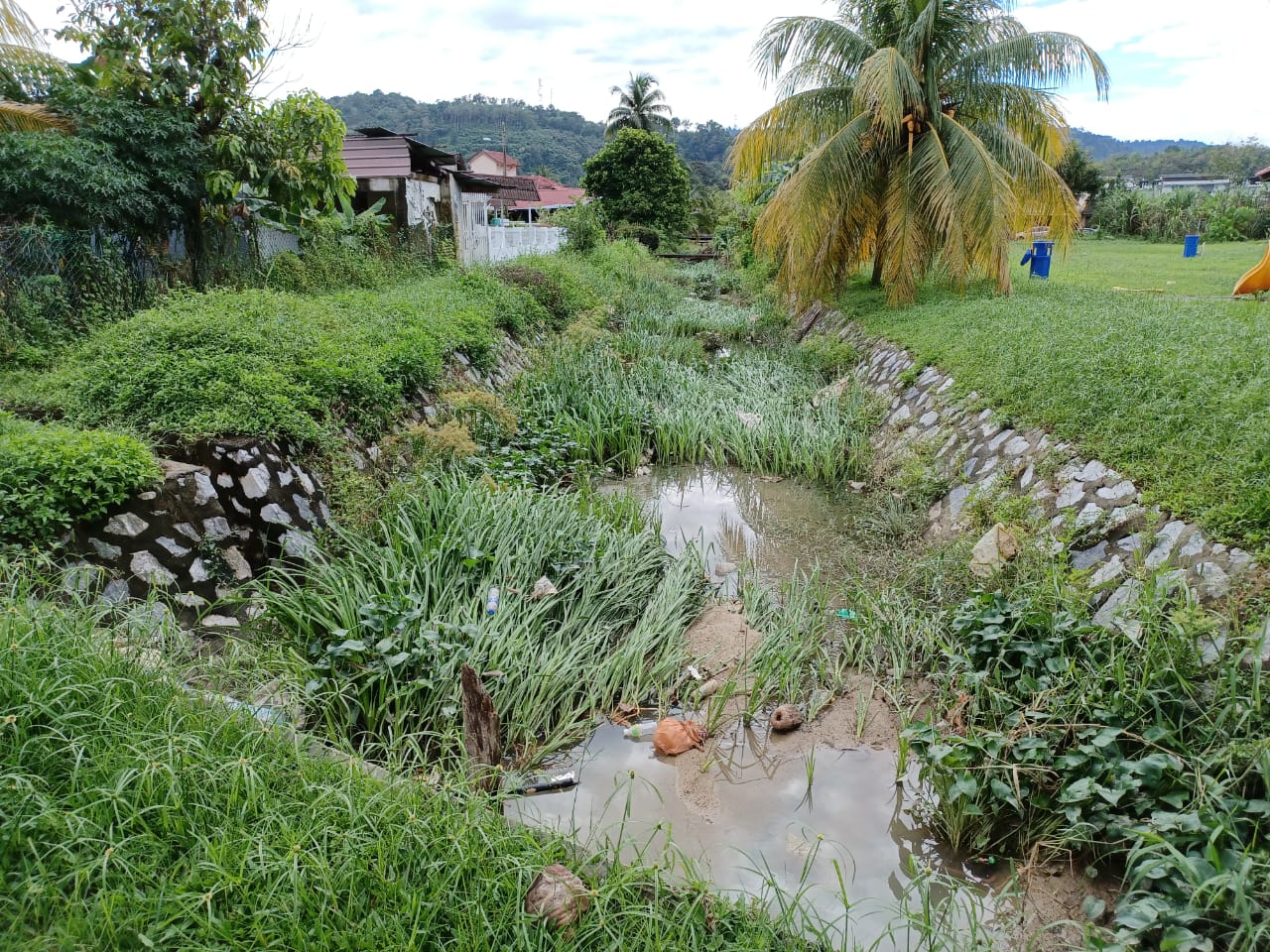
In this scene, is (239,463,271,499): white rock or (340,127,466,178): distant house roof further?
(340,127,466,178): distant house roof

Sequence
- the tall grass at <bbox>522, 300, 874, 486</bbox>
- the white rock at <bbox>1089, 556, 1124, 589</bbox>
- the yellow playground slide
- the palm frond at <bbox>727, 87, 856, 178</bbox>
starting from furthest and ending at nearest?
the palm frond at <bbox>727, 87, 856, 178</bbox> → the yellow playground slide → the tall grass at <bbox>522, 300, 874, 486</bbox> → the white rock at <bbox>1089, 556, 1124, 589</bbox>

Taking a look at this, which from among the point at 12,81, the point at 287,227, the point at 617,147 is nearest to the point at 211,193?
the point at 287,227

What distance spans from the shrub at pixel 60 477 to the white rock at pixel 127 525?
0.28 ft

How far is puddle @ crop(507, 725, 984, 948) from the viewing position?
268 centimetres

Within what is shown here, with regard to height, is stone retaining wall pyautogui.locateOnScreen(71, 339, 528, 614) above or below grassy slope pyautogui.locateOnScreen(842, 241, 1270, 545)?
below

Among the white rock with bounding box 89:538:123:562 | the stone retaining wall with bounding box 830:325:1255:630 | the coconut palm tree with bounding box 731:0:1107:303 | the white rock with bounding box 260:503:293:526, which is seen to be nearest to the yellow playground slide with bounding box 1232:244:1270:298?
the coconut palm tree with bounding box 731:0:1107:303

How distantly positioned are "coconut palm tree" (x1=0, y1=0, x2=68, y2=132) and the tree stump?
7.99m

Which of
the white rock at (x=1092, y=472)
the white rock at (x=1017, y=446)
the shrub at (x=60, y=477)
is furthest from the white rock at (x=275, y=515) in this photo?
the white rock at (x=1017, y=446)

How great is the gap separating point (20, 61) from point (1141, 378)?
10588mm

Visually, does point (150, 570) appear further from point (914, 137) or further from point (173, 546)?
point (914, 137)

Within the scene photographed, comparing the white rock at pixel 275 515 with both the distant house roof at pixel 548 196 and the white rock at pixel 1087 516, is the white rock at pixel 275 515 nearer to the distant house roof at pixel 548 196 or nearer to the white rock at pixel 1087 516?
the white rock at pixel 1087 516

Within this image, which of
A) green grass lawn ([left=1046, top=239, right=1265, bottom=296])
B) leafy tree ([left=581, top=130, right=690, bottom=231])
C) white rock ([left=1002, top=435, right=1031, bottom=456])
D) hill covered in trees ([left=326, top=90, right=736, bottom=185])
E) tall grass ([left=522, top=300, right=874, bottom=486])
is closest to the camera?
white rock ([left=1002, top=435, right=1031, bottom=456])

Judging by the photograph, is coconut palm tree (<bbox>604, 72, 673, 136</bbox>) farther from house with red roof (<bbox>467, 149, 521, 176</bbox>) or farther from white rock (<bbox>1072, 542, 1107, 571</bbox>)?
white rock (<bbox>1072, 542, 1107, 571</bbox>)

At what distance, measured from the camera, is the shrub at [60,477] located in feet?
10.4
